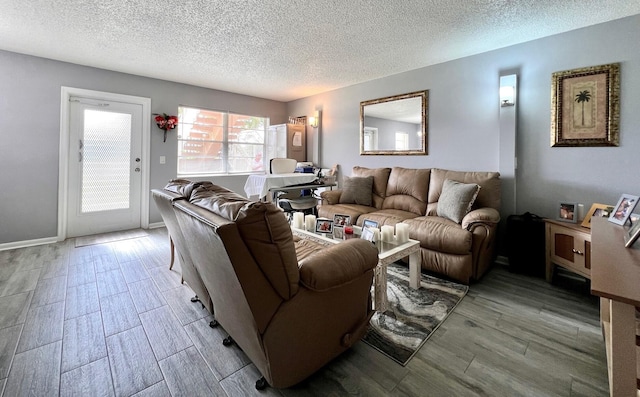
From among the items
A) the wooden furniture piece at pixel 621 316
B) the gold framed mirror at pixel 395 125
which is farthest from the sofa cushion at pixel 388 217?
the wooden furniture piece at pixel 621 316

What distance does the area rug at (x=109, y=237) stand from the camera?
362 cm

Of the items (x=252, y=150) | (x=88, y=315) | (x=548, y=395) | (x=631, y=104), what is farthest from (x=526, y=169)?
(x=252, y=150)

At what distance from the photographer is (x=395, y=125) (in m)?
4.14

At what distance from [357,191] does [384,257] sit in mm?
1903

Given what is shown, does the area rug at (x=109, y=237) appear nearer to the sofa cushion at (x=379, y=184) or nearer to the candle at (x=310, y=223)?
the candle at (x=310, y=223)

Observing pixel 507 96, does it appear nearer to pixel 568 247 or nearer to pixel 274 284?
pixel 568 247

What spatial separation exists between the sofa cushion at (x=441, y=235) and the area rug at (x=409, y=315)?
1.05 ft

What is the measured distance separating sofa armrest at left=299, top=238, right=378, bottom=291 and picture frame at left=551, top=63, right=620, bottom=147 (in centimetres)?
265

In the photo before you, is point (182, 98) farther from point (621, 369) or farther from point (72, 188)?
point (621, 369)

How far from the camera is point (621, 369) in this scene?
92cm

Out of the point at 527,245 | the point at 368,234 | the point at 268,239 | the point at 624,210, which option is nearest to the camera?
the point at 268,239

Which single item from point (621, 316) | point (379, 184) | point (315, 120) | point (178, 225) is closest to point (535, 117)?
point (379, 184)

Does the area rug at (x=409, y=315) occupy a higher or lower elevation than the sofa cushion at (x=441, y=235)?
lower

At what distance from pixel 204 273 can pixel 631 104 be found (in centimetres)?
370
